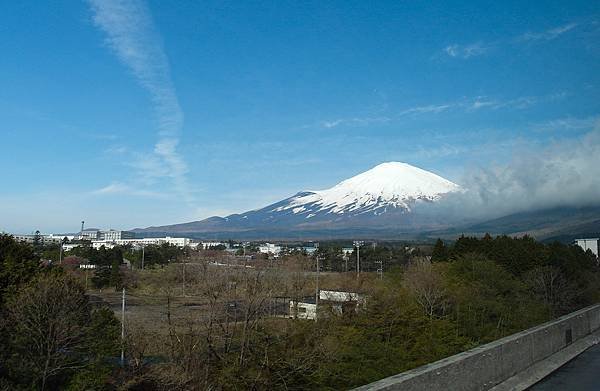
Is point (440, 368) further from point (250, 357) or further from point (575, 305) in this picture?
point (575, 305)

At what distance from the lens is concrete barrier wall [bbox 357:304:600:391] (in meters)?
5.94

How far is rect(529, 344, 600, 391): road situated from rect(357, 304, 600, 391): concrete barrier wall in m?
0.41

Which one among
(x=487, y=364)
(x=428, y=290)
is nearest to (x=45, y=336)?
(x=487, y=364)

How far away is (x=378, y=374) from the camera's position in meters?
26.1

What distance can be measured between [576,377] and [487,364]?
269 cm

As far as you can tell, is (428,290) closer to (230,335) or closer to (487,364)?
(230,335)

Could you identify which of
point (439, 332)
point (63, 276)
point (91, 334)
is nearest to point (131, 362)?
point (91, 334)


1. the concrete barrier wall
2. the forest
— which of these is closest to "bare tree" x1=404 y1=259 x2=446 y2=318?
the forest

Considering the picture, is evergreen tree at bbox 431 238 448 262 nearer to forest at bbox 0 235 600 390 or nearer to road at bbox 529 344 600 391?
forest at bbox 0 235 600 390

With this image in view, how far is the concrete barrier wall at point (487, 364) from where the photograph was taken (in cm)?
594

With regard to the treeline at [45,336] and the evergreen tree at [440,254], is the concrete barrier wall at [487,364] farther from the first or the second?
the evergreen tree at [440,254]

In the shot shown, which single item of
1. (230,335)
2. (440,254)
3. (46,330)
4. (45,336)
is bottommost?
(230,335)

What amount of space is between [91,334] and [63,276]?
A: 11.1 feet

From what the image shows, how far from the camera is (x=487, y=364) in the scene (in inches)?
308
